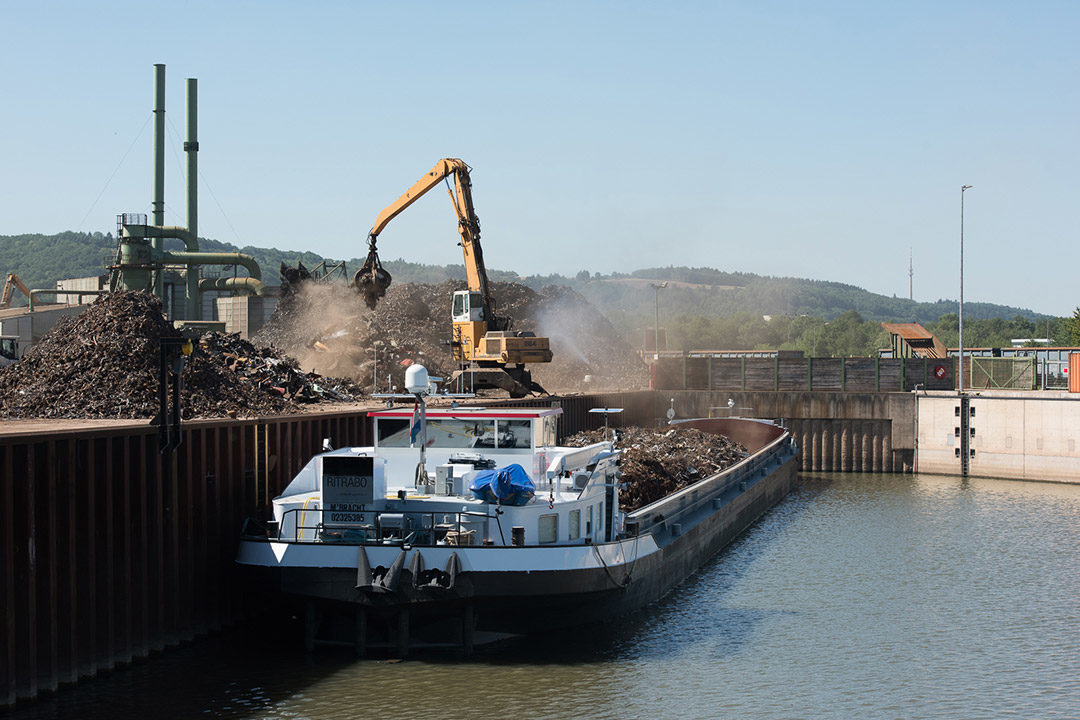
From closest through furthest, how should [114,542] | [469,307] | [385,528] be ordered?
1. [114,542]
2. [385,528]
3. [469,307]

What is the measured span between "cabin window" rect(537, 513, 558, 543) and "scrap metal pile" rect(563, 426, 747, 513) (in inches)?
332

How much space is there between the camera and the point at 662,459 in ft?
105

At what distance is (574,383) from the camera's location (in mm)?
66312

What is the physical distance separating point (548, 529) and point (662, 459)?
1439cm

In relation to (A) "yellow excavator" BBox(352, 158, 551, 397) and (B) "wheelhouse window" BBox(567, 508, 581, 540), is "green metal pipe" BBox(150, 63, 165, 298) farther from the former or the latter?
(B) "wheelhouse window" BBox(567, 508, 581, 540)

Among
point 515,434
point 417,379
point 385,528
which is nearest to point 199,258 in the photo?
point 417,379

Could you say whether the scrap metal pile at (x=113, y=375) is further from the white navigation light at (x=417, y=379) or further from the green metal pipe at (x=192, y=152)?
the green metal pipe at (x=192, y=152)

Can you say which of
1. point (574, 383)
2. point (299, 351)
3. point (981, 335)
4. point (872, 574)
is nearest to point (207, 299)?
point (299, 351)

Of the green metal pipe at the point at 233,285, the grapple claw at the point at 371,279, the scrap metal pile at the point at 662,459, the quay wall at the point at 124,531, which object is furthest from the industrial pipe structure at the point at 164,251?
the quay wall at the point at 124,531

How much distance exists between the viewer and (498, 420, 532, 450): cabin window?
63.4 feet

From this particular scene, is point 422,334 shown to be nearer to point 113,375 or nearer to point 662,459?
point 662,459

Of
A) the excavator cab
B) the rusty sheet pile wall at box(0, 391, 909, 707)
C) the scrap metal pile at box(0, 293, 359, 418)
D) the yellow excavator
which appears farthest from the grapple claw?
the rusty sheet pile wall at box(0, 391, 909, 707)

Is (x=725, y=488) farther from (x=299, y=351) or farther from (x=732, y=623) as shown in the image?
(x=299, y=351)

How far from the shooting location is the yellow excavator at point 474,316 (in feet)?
128
